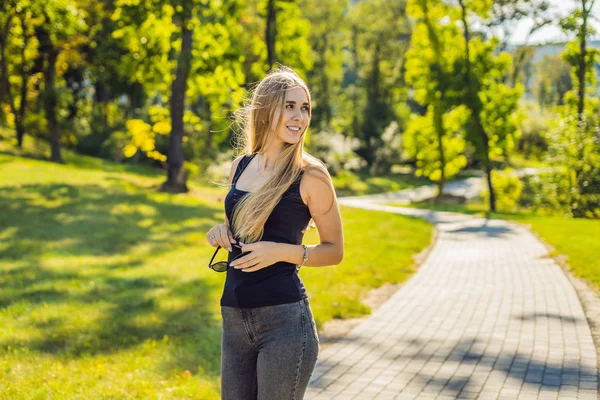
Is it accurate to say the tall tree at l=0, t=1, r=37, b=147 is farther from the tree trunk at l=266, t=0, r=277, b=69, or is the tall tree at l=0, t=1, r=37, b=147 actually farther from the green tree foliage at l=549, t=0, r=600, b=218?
the green tree foliage at l=549, t=0, r=600, b=218

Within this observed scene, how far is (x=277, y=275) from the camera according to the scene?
→ 2844 mm

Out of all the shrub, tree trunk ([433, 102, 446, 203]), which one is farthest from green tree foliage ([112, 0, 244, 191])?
the shrub

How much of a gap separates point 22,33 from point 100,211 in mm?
16205

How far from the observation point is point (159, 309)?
8664 mm

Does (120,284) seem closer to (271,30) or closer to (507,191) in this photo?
(271,30)

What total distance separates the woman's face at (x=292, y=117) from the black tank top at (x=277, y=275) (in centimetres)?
20

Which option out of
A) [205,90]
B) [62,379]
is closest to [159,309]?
[62,379]

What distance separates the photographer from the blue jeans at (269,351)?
2771 mm

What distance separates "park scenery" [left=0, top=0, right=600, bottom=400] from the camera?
6.49m

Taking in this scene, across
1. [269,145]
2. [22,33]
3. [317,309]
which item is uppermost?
[22,33]

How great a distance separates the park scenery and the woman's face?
2.09 feet

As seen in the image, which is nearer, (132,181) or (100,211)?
(100,211)

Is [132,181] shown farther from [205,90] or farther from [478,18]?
[478,18]

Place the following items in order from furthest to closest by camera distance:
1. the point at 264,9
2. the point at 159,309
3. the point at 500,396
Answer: the point at 264,9
the point at 159,309
the point at 500,396
